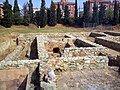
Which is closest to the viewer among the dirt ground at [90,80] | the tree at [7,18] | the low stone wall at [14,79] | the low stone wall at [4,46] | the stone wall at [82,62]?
the dirt ground at [90,80]

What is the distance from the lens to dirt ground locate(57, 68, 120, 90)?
6.25 metres

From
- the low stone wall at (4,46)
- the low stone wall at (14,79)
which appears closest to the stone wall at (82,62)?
the low stone wall at (14,79)

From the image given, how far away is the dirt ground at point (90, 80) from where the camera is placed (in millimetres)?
6250

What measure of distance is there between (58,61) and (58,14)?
121ft

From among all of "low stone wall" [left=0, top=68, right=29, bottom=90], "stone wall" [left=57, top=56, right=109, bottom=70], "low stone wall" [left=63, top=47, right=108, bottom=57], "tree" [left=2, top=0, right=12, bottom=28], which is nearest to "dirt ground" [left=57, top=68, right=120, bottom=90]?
"stone wall" [left=57, top=56, right=109, bottom=70]

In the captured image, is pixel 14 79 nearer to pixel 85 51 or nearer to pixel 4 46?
pixel 85 51

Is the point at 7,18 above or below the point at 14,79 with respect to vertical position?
above

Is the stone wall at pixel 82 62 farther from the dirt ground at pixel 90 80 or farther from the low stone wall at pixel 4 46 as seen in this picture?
the low stone wall at pixel 4 46

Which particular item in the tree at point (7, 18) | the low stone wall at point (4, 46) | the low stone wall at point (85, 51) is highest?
the tree at point (7, 18)

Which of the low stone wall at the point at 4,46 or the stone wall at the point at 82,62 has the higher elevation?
the stone wall at the point at 82,62

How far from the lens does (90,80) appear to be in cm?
685

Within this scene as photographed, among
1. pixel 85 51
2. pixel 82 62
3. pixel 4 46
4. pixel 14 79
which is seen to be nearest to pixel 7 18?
pixel 4 46

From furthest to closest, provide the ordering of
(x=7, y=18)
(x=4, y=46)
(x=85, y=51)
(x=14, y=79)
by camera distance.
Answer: (x=7, y=18)
(x=4, y=46)
(x=85, y=51)
(x=14, y=79)

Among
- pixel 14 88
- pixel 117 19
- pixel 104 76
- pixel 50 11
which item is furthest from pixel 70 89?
pixel 50 11
